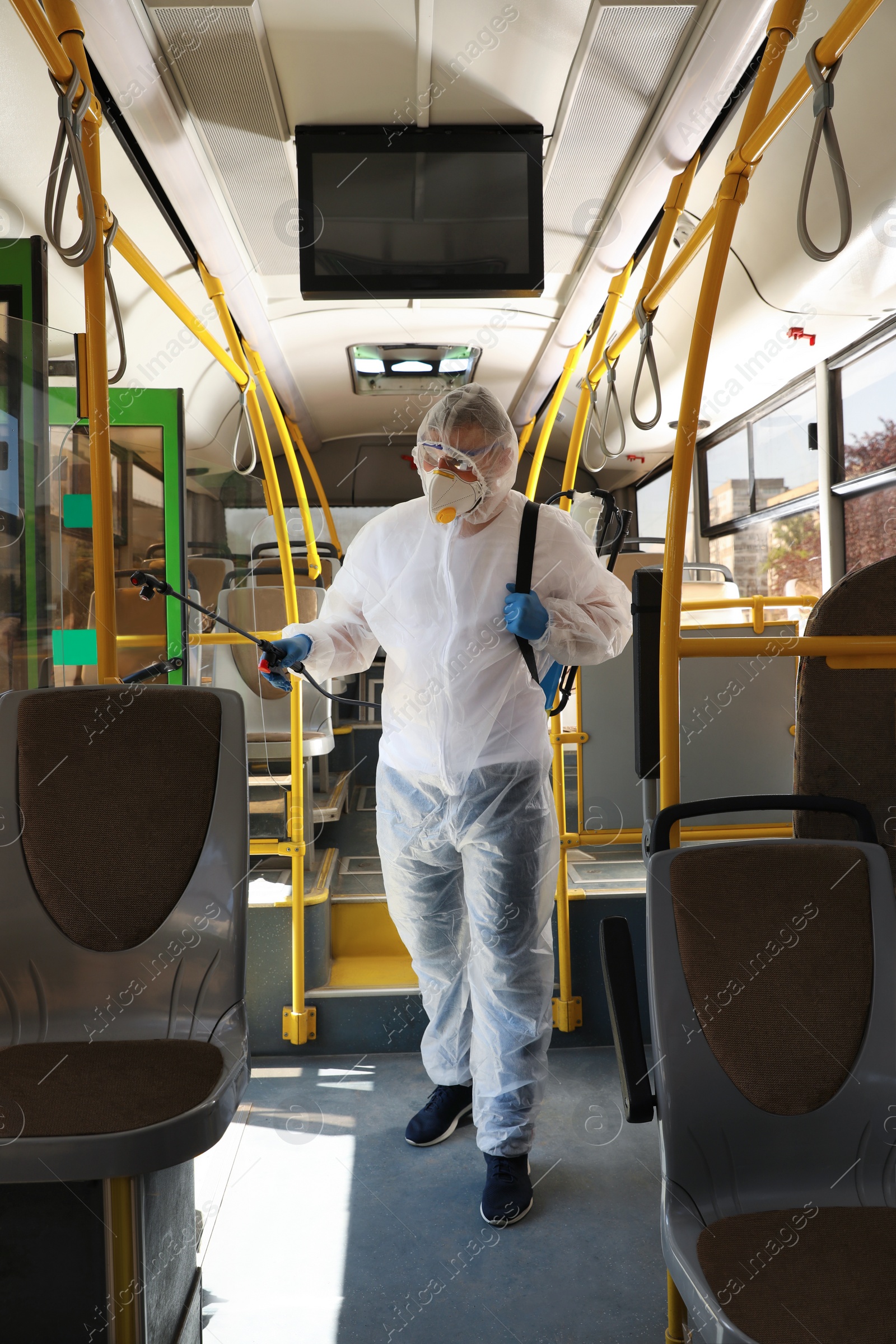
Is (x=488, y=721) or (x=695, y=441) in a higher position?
(x=695, y=441)

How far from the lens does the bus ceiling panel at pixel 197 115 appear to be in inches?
78.4

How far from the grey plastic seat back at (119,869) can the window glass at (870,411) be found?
9.30 ft

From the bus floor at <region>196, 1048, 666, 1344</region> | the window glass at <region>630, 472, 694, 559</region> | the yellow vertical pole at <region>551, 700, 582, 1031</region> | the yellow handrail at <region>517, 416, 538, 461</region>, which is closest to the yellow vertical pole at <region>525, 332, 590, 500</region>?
the yellow handrail at <region>517, 416, 538, 461</region>

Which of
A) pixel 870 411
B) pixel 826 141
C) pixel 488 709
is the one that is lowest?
pixel 488 709

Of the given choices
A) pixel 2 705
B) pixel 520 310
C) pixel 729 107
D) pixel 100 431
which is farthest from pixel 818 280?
pixel 2 705

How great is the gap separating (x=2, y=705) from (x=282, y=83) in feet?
6.24

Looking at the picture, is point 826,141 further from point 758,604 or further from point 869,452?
point 869,452

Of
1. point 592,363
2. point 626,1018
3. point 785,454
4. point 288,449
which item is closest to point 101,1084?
point 626,1018

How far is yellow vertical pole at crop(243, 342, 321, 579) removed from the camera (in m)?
2.91

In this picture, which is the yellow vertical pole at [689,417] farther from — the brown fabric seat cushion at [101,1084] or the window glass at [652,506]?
the window glass at [652,506]

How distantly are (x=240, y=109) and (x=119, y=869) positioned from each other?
2.09m

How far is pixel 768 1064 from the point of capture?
127 cm

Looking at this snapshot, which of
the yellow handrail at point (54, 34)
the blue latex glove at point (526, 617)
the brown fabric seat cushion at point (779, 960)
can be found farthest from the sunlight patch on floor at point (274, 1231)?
the yellow handrail at point (54, 34)

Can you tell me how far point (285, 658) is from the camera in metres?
2.02
